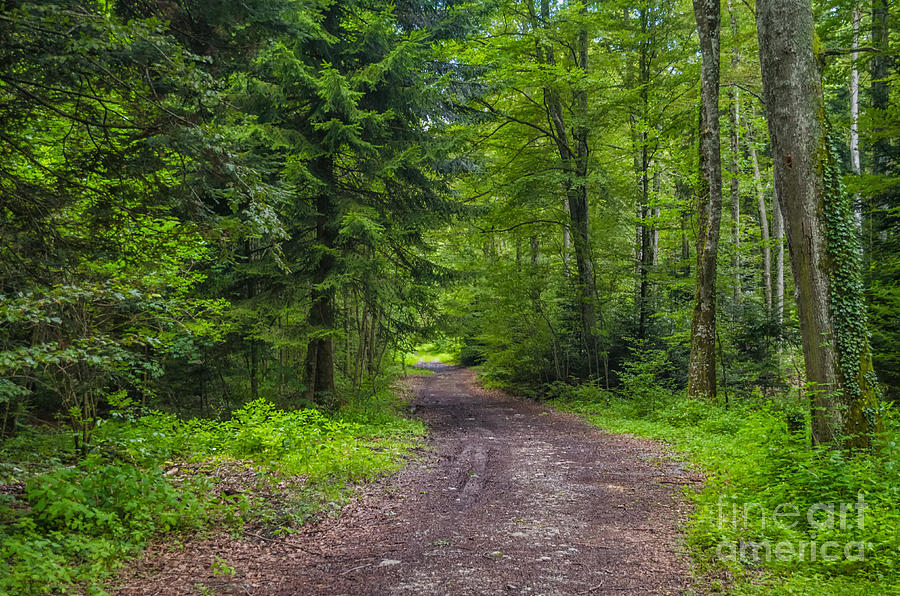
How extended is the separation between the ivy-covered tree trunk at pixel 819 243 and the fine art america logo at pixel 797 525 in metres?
1.26

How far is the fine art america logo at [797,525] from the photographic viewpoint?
388 centimetres

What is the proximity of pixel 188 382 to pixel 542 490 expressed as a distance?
8.80m

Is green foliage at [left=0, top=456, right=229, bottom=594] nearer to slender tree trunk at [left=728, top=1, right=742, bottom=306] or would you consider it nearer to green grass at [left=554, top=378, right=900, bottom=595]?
green grass at [left=554, top=378, right=900, bottom=595]

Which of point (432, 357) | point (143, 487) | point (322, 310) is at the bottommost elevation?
point (432, 357)

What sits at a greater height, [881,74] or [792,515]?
[881,74]

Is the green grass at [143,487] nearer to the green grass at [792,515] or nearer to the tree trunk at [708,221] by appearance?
the green grass at [792,515]

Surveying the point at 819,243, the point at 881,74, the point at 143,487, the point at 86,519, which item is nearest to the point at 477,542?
the point at 143,487

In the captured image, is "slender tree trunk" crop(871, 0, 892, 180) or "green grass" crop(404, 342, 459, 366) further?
"green grass" crop(404, 342, 459, 366)

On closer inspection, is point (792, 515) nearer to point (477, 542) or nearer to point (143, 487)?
point (477, 542)

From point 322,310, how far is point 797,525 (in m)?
9.31

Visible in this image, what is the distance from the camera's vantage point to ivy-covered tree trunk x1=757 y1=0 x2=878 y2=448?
5.41 metres

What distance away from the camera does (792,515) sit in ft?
15.0

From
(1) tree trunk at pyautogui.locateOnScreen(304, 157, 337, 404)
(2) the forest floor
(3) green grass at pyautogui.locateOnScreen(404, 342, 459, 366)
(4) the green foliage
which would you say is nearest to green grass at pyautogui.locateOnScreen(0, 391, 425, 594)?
(4) the green foliage

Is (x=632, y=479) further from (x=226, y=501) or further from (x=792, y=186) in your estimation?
(x=226, y=501)
